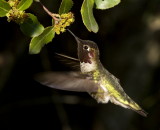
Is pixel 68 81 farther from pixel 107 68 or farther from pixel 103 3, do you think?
pixel 107 68

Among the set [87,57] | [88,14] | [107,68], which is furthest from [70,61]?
[107,68]

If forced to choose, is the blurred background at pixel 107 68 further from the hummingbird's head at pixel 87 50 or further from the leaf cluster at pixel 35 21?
the leaf cluster at pixel 35 21

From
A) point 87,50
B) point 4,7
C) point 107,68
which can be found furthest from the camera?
point 107,68

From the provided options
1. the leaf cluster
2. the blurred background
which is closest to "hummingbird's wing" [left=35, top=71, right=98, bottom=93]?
the leaf cluster

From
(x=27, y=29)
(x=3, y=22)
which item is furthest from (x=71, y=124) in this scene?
(x=27, y=29)

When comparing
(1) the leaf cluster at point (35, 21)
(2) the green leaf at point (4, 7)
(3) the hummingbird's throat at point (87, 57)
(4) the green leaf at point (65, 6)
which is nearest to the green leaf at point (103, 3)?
(1) the leaf cluster at point (35, 21)

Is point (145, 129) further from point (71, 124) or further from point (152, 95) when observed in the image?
point (71, 124)

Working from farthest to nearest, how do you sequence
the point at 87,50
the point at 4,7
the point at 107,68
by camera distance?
the point at 107,68 → the point at 87,50 → the point at 4,7
